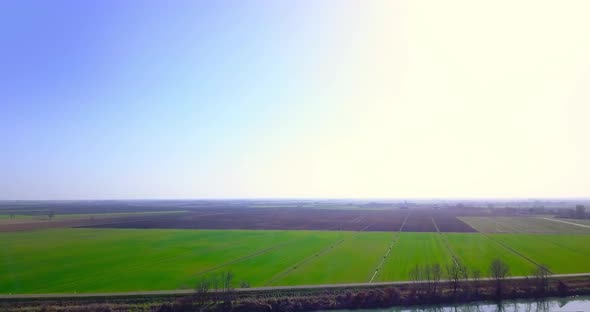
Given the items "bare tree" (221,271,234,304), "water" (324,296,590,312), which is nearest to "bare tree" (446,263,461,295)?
"water" (324,296,590,312)

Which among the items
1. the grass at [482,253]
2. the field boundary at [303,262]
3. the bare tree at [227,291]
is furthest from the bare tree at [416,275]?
the bare tree at [227,291]

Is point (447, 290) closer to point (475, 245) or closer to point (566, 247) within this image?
point (475, 245)

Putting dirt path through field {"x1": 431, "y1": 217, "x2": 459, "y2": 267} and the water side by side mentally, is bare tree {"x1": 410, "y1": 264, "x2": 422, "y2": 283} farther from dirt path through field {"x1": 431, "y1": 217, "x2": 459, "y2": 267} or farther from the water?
dirt path through field {"x1": 431, "y1": 217, "x2": 459, "y2": 267}

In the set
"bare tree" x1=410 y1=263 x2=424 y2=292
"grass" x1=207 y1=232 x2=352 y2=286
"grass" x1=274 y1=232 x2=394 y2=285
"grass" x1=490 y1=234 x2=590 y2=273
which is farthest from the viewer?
"grass" x1=490 y1=234 x2=590 y2=273

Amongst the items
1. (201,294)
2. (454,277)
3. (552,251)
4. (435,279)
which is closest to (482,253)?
(552,251)

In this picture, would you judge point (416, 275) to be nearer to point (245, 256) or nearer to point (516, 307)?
point (516, 307)

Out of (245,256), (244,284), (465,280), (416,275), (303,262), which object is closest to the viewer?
(244,284)
